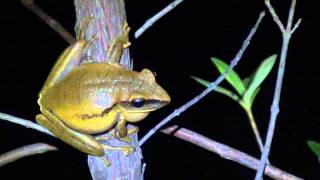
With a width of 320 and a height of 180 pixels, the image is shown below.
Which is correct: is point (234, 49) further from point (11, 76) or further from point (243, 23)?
point (11, 76)

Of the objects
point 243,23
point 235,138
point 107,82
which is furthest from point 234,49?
point 107,82

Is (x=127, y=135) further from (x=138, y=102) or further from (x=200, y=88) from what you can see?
(x=200, y=88)

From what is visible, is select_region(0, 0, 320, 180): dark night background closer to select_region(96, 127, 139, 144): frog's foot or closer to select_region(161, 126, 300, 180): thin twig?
select_region(161, 126, 300, 180): thin twig

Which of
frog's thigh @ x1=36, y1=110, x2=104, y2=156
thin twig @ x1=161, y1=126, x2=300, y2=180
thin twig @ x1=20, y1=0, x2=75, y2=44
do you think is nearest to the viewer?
thin twig @ x1=20, y1=0, x2=75, y2=44

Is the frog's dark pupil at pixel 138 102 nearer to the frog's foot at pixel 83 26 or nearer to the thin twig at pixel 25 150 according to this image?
the frog's foot at pixel 83 26

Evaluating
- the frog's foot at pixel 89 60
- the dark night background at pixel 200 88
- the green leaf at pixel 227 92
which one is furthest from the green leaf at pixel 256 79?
the dark night background at pixel 200 88

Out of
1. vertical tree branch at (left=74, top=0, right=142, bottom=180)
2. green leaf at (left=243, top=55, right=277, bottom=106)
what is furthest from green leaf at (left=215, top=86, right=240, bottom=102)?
vertical tree branch at (left=74, top=0, right=142, bottom=180)
